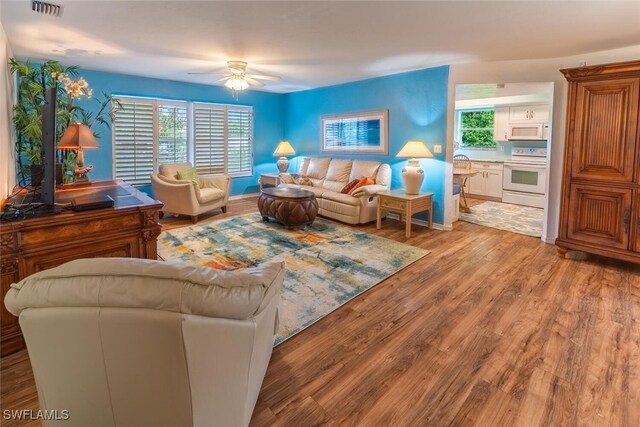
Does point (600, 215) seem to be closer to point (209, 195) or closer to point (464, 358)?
point (464, 358)

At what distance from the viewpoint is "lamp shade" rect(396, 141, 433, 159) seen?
198 inches

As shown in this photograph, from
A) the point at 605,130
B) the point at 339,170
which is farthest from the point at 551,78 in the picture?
the point at 339,170

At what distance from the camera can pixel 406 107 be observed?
554 cm

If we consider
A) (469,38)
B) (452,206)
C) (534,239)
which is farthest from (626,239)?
(469,38)

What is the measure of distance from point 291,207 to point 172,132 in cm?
323

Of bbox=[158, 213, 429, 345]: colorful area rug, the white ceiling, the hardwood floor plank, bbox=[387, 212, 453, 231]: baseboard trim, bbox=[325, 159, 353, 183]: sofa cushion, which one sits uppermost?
the white ceiling

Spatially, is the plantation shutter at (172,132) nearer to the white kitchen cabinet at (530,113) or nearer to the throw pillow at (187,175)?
the throw pillow at (187,175)

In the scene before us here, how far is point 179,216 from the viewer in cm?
583

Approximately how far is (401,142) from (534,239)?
7.92ft

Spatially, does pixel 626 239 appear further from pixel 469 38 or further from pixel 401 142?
pixel 401 142

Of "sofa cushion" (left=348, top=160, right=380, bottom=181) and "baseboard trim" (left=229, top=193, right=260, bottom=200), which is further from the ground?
"sofa cushion" (left=348, top=160, right=380, bottom=181)

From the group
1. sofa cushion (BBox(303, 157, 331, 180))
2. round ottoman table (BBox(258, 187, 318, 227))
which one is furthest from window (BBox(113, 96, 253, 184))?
round ottoman table (BBox(258, 187, 318, 227))

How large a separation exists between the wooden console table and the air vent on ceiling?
1495 mm

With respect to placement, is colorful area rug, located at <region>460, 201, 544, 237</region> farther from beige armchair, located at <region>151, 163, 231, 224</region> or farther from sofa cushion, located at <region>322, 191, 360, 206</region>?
beige armchair, located at <region>151, 163, 231, 224</region>
